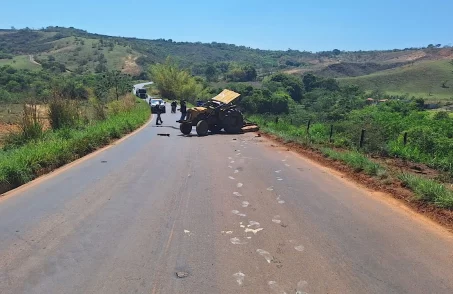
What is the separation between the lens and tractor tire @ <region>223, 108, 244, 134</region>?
78.6ft

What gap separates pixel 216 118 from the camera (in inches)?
941

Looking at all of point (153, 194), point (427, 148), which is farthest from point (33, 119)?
point (427, 148)

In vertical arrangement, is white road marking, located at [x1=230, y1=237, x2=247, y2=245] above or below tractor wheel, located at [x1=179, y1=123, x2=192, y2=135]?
above

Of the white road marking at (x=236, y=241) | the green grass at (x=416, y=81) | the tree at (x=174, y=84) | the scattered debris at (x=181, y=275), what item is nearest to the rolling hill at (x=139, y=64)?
the green grass at (x=416, y=81)

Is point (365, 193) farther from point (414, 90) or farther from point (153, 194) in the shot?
point (414, 90)

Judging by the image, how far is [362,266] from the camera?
543 cm

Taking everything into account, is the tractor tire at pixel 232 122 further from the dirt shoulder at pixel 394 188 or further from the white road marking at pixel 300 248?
the white road marking at pixel 300 248

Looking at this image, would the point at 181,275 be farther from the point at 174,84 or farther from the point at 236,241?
the point at 174,84

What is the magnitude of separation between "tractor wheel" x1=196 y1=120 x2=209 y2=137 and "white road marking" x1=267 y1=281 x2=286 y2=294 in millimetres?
18014

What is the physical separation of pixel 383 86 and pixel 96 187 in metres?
109

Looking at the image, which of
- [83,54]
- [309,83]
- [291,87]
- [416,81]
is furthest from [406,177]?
[83,54]

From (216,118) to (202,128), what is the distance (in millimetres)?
1475

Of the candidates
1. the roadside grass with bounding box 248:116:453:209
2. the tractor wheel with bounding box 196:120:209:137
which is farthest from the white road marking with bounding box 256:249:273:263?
the tractor wheel with bounding box 196:120:209:137

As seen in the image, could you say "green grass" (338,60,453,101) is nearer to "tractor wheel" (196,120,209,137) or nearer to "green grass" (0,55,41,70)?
"tractor wheel" (196,120,209,137)
